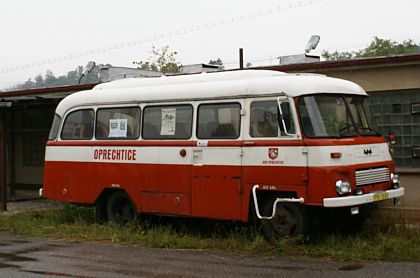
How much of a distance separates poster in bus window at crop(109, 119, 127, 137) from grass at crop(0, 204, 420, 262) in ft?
5.72

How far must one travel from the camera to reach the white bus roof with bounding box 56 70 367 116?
10.1 m

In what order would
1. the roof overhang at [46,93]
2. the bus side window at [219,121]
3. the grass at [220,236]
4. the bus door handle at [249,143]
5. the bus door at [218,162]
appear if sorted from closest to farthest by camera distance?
the grass at [220,236], the bus door handle at [249,143], the bus door at [218,162], the bus side window at [219,121], the roof overhang at [46,93]

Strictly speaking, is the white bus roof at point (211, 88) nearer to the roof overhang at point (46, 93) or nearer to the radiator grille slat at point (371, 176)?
the radiator grille slat at point (371, 176)

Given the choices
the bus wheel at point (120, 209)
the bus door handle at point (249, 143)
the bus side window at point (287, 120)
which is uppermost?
the bus side window at point (287, 120)

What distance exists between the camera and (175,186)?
1129 cm

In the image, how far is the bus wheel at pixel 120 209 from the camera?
40.7ft

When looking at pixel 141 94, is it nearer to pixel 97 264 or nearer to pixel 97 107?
pixel 97 107

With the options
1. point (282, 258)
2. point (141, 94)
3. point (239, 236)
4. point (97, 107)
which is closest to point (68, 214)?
point (97, 107)

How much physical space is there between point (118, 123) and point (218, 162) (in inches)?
105

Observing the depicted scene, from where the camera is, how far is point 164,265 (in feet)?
29.5

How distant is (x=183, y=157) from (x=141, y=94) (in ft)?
5.60

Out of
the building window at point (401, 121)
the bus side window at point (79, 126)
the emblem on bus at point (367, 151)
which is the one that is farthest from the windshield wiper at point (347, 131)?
the bus side window at point (79, 126)

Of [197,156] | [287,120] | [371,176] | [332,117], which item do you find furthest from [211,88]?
[371,176]

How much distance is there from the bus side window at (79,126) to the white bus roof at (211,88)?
199mm
